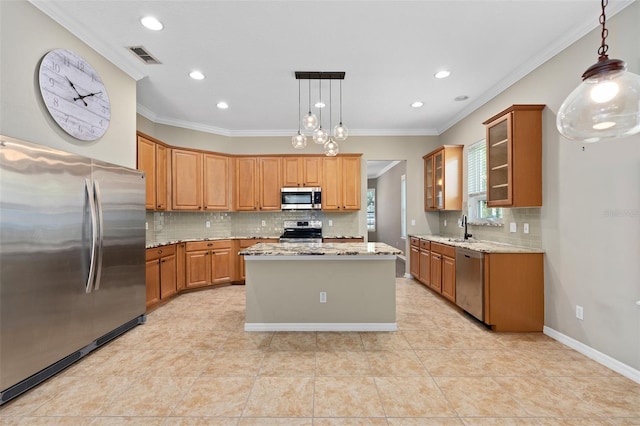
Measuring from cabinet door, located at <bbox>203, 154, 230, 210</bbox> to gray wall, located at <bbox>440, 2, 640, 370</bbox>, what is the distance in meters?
4.81

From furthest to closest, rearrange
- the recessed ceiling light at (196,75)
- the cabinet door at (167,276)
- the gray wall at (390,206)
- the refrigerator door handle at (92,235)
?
the gray wall at (390,206) → the cabinet door at (167,276) → the recessed ceiling light at (196,75) → the refrigerator door handle at (92,235)

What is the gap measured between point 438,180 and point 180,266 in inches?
184

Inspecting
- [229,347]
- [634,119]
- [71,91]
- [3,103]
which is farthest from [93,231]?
[634,119]

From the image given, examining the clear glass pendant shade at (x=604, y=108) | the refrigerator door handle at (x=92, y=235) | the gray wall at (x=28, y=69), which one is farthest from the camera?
the refrigerator door handle at (x=92, y=235)

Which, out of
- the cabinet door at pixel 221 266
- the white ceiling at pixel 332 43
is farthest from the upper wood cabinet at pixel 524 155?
the cabinet door at pixel 221 266

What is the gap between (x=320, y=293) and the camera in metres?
3.26

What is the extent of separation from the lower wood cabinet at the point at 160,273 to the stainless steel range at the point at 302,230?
1.94 metres

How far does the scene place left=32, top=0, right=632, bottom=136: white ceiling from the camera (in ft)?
8.04

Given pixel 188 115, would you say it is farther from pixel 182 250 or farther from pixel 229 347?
pixel 229 347

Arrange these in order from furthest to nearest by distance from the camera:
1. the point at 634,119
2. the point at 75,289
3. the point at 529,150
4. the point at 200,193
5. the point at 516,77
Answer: the point at 200,193, the point at 516,77, the point at 529,150, the point at 75,289, the point at 634,119

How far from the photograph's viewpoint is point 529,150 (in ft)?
10.4

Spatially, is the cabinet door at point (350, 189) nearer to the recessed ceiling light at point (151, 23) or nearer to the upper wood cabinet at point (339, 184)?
the upper wood cabinet at point (339, 184)

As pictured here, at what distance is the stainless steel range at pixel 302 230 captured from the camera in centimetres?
562

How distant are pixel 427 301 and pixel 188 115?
16.3ft
